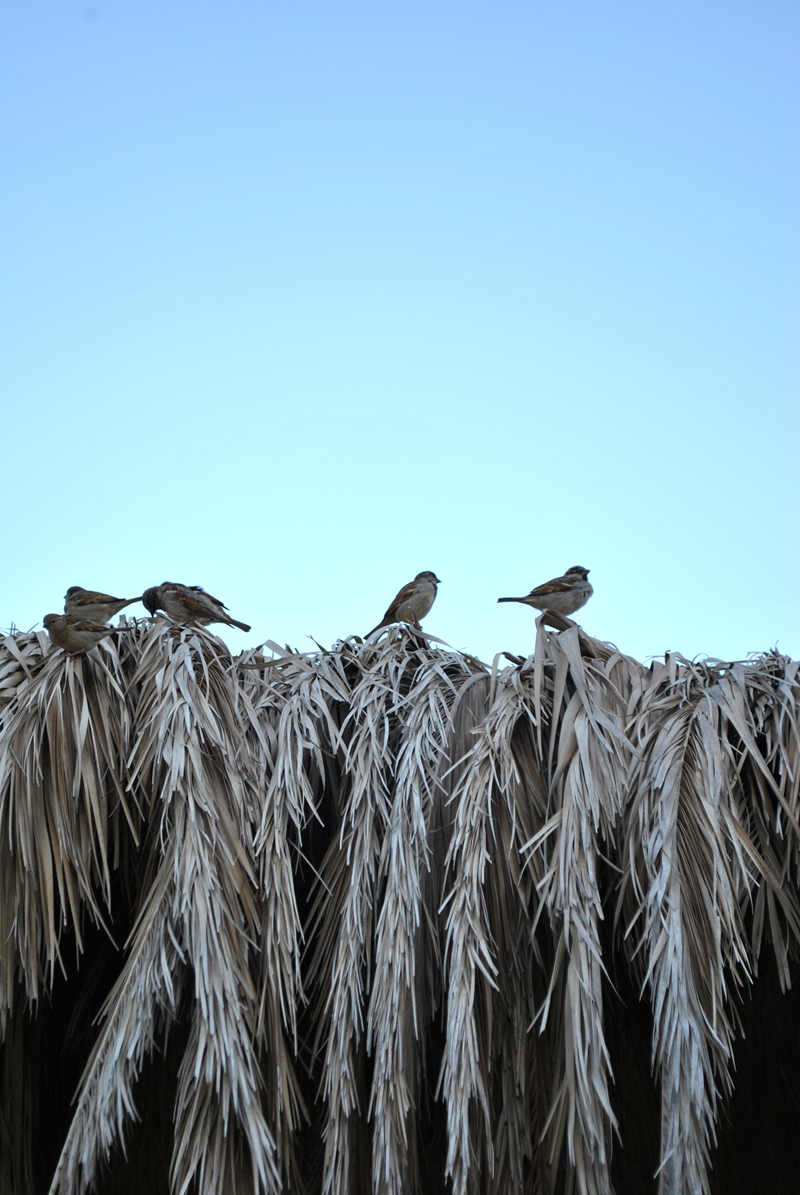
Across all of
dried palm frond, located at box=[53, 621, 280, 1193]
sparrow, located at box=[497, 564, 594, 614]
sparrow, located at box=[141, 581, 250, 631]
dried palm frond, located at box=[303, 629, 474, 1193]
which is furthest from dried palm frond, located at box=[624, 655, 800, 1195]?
sparrow, located at box=[141, 581, 250, 631]

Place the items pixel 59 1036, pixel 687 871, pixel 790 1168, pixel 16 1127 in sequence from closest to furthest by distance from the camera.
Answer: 1. pixel 687 871
2. pixel 16 1127
3. pixel 59 1036
4. pixel 790 1168

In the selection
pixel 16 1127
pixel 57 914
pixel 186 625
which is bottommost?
pixel 16 1127

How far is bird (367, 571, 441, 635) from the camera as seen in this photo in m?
5.64

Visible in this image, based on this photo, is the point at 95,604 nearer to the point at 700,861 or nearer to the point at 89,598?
the point at 89,598

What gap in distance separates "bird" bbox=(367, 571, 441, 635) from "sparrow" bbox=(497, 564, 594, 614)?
0.46 meters

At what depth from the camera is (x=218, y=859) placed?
3.75 metres

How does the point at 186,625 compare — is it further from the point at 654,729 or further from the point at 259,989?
the point at 654,729

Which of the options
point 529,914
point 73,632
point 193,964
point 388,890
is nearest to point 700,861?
point 529,914

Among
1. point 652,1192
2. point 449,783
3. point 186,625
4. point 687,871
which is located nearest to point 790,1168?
point 652,1192

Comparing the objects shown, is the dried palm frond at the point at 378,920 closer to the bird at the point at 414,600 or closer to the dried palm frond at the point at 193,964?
the dried palm frond at the point at 193,964

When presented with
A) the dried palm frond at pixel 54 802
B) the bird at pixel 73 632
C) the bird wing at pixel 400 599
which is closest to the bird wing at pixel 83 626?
the bird at pixel 73 632

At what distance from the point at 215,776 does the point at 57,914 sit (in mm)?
1071

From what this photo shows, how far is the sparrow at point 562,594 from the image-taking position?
5.85 metres

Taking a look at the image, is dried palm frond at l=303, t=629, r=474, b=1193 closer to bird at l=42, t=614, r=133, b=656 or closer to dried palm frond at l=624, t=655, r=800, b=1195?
dried palm frond at l=624, t=655, r=800, b=1195
